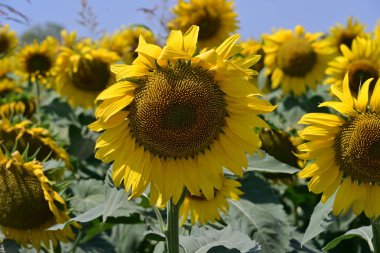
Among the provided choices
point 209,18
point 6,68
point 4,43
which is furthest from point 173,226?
point 4,43

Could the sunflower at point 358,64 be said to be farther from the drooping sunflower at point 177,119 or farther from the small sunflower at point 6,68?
the small sunflower at point 6,68

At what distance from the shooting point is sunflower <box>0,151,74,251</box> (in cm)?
244

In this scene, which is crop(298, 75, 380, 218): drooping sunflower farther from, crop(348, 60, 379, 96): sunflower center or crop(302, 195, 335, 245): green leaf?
crop(348, 60, 379, 96): sunflower center

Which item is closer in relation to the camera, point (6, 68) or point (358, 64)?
point (358, 64)

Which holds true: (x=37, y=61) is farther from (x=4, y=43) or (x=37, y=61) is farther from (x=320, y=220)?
(x=320, y=220)

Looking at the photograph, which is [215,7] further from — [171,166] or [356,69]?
[171,166]

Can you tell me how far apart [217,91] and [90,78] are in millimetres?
3012

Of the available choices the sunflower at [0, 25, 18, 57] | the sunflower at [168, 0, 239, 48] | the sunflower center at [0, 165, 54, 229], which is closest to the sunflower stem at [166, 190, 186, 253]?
the sunflower center at [0, 165, 54, 229]

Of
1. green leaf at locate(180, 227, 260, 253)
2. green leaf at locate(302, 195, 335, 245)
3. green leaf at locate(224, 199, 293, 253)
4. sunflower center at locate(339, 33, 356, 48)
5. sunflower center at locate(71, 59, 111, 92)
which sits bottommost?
sunflower center at locate(71, 59, 111, 92)

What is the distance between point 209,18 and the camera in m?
4.90

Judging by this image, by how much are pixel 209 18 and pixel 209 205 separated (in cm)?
260

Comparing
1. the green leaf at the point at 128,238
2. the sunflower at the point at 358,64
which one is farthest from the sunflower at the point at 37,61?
the sunflower at the point at 358,64

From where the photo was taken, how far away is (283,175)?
355 cm

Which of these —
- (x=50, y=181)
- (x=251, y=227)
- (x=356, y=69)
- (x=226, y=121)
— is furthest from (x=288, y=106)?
(x=226, y=121)
